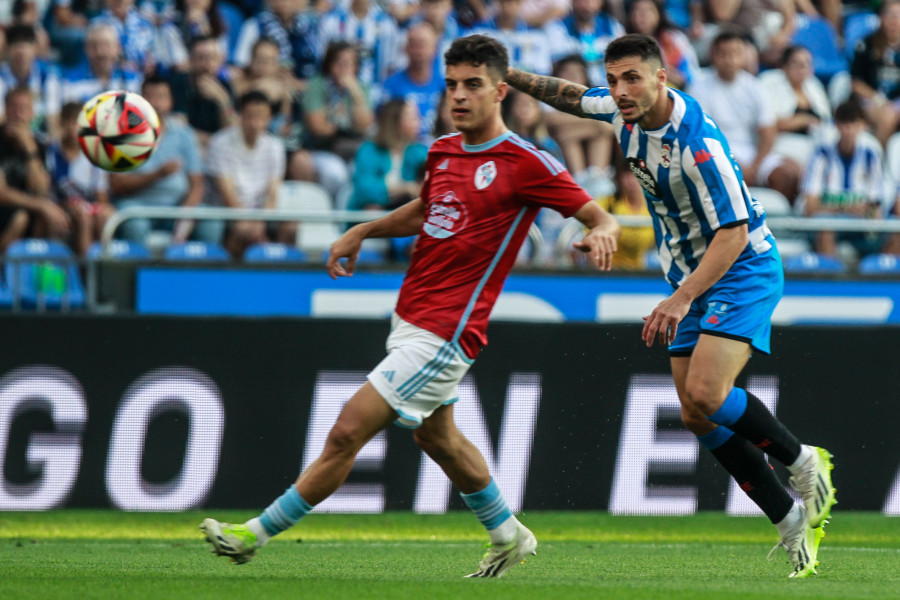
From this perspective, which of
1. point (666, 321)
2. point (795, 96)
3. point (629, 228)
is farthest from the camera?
point (795, 96)

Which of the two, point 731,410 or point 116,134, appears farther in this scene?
point 116,134

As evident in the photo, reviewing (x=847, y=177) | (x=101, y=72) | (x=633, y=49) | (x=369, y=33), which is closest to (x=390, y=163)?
(x=369, y=33)

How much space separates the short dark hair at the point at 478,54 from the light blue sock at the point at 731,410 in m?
1.75

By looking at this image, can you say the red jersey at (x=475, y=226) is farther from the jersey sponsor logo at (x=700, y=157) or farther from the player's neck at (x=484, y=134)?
the jersey sponsor logo at (x=700, y=157)

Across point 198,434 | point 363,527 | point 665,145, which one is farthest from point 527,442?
point 665,145

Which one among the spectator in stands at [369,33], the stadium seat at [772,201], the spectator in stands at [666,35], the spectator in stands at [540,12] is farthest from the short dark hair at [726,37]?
the spectator in stands at [369,33]

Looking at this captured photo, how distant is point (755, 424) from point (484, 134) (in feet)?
5.87

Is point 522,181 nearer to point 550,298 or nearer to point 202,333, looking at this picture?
point 202,333

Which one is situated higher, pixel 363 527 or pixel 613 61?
pixel 613 61

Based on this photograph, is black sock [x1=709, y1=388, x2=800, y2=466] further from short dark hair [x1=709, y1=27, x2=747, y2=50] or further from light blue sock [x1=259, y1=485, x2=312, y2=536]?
short dark hair [x1=709, y1=27, x2=747, y2=50]

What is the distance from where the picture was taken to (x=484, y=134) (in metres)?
5.38

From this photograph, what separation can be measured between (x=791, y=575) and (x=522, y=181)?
2.14m

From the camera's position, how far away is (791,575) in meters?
5.60

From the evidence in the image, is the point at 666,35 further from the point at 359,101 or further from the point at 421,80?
the point at 359,101
